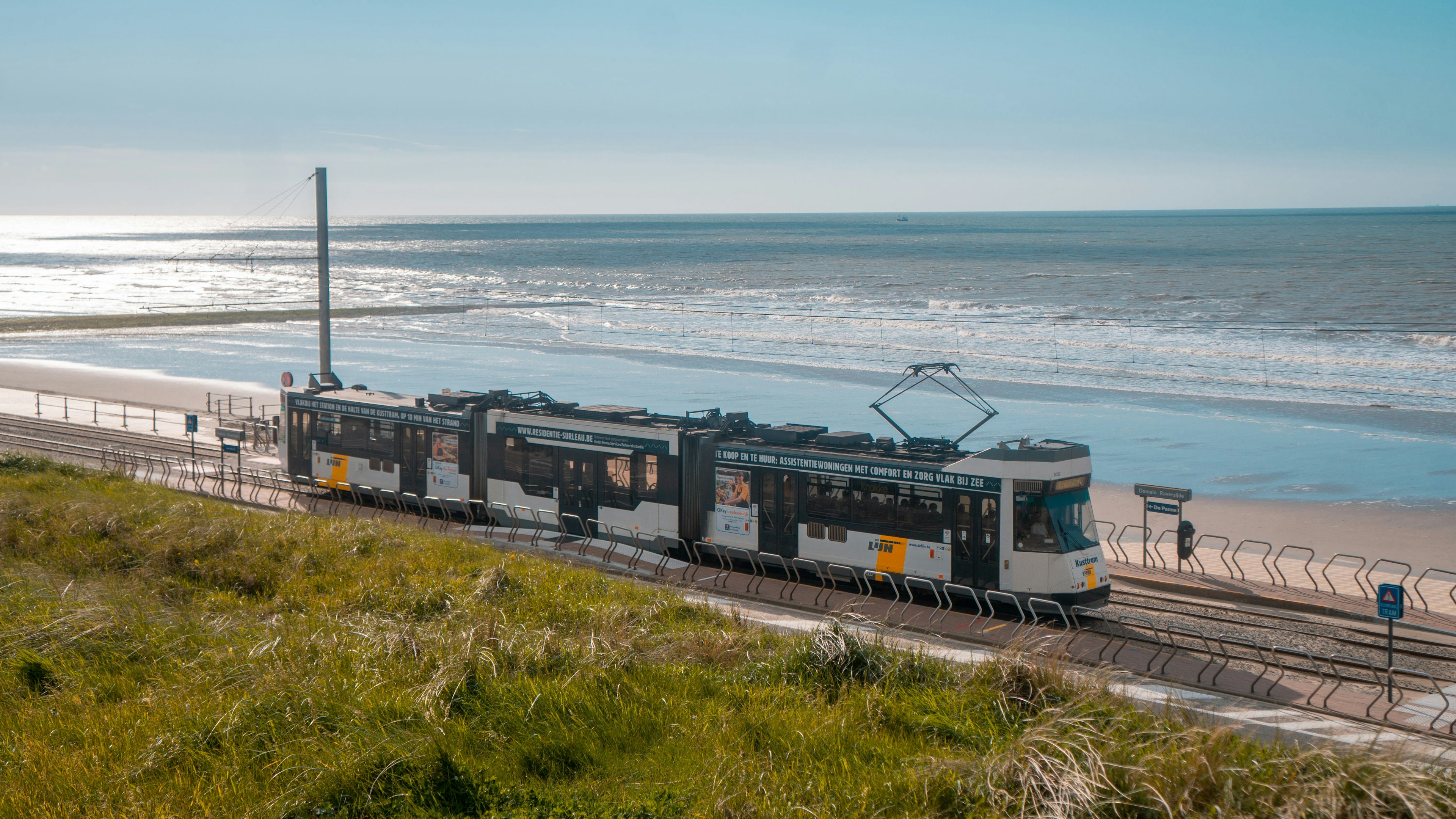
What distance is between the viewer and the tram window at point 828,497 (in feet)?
57.7

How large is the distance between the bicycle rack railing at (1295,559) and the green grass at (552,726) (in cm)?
1105

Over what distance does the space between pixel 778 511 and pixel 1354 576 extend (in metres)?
9.86

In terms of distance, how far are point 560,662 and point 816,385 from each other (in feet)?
117

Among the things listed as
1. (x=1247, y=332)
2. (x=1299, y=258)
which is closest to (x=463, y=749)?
(x=1247, y=332)

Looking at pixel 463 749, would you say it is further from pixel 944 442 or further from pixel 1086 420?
pixel 1086 420

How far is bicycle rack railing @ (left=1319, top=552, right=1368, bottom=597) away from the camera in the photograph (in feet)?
59.2

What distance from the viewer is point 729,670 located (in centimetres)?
1002

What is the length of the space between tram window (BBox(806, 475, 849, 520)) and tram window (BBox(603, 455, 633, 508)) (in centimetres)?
374

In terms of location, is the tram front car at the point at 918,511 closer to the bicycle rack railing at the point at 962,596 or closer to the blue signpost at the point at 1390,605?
the bicycle rack railing at the point at 962,596

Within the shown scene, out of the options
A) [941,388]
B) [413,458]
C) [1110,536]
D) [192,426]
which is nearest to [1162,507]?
[1110,536]

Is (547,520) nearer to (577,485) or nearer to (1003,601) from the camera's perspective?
(577,485)

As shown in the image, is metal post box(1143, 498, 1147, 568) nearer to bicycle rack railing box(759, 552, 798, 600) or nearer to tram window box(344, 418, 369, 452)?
bicycle rack railing box(759, 552, 798, 600)

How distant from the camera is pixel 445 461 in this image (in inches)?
903

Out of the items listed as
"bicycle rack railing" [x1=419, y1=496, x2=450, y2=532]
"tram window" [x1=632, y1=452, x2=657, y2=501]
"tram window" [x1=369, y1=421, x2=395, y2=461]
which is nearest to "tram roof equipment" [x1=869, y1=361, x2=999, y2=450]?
"tram window" [x1=632, y1=452, x2=657, y2=501]
